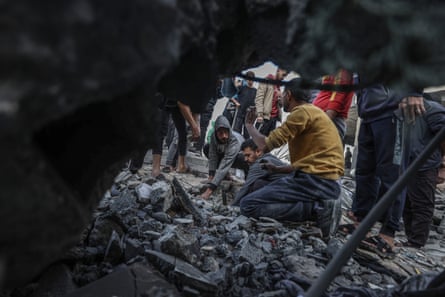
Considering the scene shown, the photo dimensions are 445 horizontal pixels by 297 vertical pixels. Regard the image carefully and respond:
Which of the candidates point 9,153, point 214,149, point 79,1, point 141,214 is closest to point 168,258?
point 141,214

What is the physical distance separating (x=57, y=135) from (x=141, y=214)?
6.36ft

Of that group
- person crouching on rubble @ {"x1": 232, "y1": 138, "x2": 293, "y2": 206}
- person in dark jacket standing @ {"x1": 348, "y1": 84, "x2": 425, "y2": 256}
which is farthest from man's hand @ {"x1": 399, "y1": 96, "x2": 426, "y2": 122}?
person crouching on rubble @ {"x1": 232, "y1": 138, "x2": 293, "y2": 206}

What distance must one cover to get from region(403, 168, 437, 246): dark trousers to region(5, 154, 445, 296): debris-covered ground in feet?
0.72

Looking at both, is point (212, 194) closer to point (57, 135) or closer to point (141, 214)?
point (141, 214)

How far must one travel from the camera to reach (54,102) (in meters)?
0.51

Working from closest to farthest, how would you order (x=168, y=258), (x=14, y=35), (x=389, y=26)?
1. (x=14, y=35)
2. (x=389, y=26)
3. (x=168, y=258)

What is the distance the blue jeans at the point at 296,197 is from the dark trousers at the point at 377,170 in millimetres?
292

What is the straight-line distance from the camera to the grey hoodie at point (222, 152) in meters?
4.93

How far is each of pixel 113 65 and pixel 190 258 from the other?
1.44m

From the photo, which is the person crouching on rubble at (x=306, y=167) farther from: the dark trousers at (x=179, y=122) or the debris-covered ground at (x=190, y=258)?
the dark trousers at (x=179, y=122)

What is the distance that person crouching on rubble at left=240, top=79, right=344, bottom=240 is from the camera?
3.15 metres

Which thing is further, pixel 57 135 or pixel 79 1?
pixel 57 135

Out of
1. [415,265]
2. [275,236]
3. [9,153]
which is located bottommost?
[415,265]

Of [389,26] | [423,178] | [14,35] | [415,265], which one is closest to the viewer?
[14,35]
